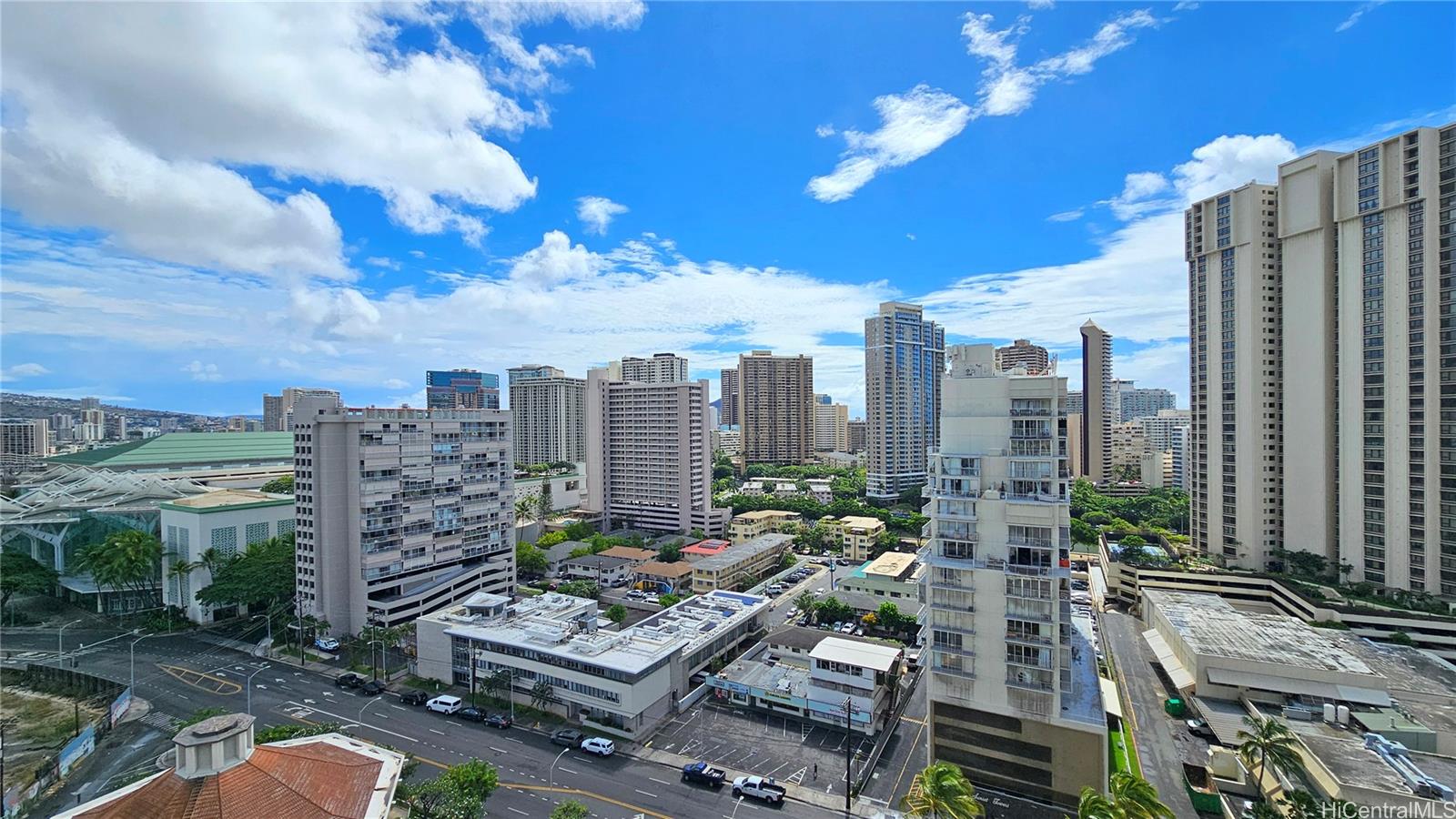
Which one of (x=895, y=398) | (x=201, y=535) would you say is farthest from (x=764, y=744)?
(x=895, y=398)

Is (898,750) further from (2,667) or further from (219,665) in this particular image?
(2,667)

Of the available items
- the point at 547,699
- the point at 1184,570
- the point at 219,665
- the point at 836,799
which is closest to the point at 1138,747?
the point at 836,799

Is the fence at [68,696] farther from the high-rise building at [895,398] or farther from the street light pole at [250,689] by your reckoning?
the high-rise building at [895,398]

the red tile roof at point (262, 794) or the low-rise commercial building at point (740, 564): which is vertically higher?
the red tile roof at point (262, 794)

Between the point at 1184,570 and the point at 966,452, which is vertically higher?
the point at 966,452

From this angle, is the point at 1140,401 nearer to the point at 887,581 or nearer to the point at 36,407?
the point at 887,581

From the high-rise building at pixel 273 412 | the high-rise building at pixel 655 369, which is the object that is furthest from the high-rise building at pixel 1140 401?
the high-rise building at pixel 273 412
